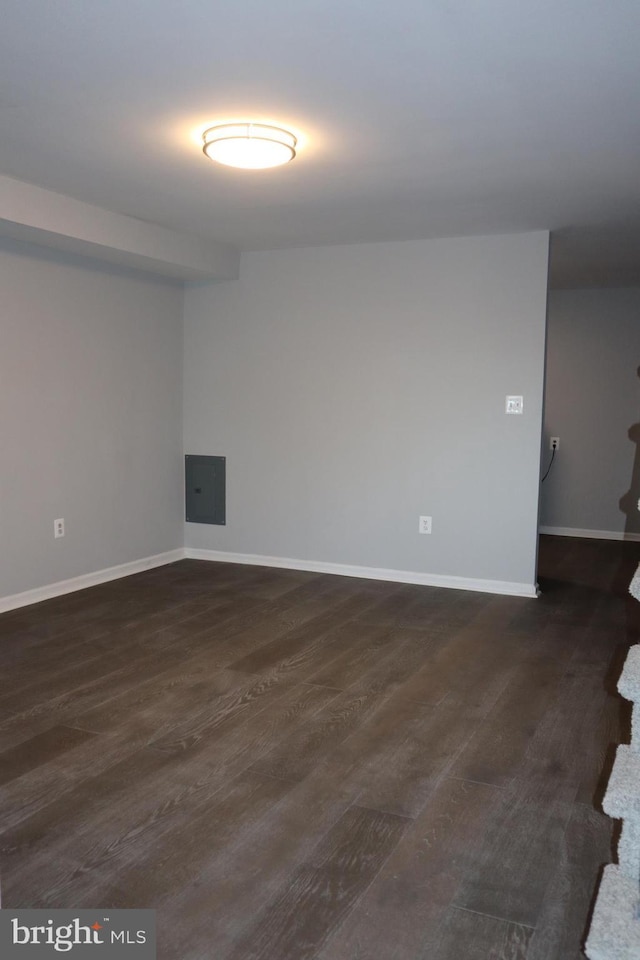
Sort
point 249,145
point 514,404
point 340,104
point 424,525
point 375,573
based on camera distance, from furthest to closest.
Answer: point 375,573, point 424,525, point 514,404, point 249,145, point 340,104

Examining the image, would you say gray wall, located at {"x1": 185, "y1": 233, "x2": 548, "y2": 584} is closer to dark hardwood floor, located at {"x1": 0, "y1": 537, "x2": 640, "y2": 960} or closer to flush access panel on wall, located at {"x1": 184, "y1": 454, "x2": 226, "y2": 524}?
flush access panel on wall, located at {"x1": 184, "y1": 454, "x2": 226, "y2": 524}

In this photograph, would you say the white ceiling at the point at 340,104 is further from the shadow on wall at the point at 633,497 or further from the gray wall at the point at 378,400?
the shadow on wall at the point at 633,497

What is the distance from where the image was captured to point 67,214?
3861 mm

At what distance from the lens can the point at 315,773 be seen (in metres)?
2.41

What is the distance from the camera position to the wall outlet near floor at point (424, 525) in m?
4.88

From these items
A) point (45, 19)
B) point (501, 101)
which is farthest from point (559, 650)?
point (45, 19)

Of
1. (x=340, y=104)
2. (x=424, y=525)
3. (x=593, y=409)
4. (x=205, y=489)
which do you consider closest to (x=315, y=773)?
(x=340, y=104)

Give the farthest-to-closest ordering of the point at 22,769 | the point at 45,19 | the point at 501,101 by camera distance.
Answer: the point at 501,101
the point at 22,769
the point at 45,19

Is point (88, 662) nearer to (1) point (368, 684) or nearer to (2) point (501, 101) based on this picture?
(1) point (368, 684)

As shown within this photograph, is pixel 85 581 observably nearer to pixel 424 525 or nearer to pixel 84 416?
pixel 84 416

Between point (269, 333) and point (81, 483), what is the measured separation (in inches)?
61.9

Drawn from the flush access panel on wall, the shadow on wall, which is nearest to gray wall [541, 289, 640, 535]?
the shadow on wall

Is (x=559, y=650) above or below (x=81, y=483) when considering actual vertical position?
below

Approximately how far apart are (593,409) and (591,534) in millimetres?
1057
